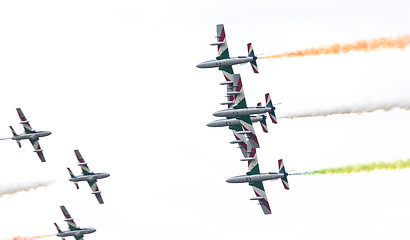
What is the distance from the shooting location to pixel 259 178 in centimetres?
14050

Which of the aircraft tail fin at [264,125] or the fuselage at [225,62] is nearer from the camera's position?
the fuselage at [225,62]

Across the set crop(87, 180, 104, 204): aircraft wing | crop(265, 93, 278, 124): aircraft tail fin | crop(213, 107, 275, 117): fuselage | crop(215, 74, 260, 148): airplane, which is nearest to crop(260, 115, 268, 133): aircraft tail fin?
crop(215, 74, 260, 148): airplane

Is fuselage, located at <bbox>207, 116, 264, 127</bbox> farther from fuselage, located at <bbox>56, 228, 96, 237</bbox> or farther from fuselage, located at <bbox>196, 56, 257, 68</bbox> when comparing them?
fuselage, located at <bbox>56, 228, 96, 237</bbox>

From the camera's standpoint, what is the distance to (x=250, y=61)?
5325 inches

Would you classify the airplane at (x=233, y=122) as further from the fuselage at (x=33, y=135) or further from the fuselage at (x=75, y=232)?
the fuselage at (x=75, y=232)

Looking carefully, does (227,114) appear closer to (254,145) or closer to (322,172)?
(254,145)

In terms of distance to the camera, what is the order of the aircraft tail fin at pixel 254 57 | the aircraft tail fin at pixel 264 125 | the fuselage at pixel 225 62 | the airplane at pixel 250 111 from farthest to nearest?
1. the aircraft tail fin at pixel 264 125
2. the airplane at pixel 250 111
3. the fuselage at pixel 225 62
4. the aircraft tail fin at pixel 254 57

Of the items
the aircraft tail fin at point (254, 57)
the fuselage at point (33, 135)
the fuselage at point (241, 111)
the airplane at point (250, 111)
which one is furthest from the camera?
the fuselage at point (33, 135)

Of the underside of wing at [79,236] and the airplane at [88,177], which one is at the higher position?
the airplane at [88,177]

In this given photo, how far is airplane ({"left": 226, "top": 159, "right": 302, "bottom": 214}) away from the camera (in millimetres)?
136625

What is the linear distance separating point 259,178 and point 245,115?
8319mm

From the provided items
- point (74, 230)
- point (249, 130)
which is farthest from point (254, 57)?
point (74, 230)

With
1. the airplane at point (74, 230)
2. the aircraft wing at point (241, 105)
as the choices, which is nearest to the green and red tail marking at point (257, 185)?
the aircraft wing at point (241, 105)

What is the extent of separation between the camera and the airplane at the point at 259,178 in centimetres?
13662
